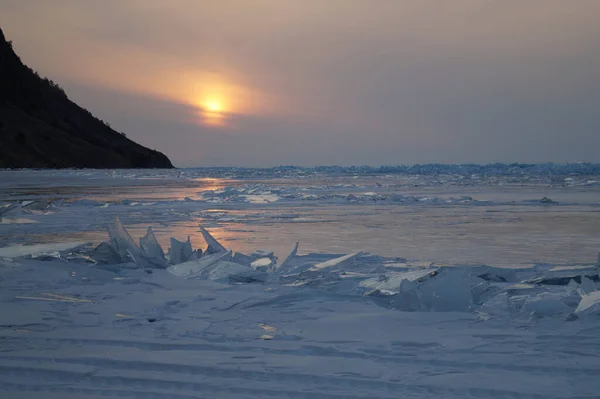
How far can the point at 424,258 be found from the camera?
20.9 feet

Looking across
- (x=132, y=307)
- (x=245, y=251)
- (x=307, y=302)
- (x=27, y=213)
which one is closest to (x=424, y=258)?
(x=245, y=251)

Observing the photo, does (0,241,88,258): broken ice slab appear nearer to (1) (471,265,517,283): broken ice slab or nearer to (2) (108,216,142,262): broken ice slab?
(2) (108,216,142,262): broken ice slab

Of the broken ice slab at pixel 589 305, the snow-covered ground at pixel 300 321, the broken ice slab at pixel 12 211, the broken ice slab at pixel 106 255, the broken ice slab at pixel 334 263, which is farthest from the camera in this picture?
the broken ice slab at pixel 12 211

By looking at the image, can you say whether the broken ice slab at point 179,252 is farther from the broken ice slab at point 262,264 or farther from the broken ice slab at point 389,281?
the broken ice slab at point 389,281

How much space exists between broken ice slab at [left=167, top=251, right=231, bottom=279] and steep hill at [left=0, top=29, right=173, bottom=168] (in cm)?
8300

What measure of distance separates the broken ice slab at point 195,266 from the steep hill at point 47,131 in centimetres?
8300

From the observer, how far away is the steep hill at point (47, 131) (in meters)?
88.1

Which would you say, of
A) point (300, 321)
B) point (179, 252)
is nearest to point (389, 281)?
point (300, 321)

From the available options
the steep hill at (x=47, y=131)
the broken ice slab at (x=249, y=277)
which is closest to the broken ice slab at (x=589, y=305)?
the broken ice slab at (x=249, y=277)

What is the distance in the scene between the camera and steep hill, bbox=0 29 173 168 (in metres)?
88.1

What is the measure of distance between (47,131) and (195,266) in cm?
10176

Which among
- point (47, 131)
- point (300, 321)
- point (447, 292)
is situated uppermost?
point (47, 131)

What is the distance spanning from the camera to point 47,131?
3871 inches

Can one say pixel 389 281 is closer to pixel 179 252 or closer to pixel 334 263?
pixel 334 263
